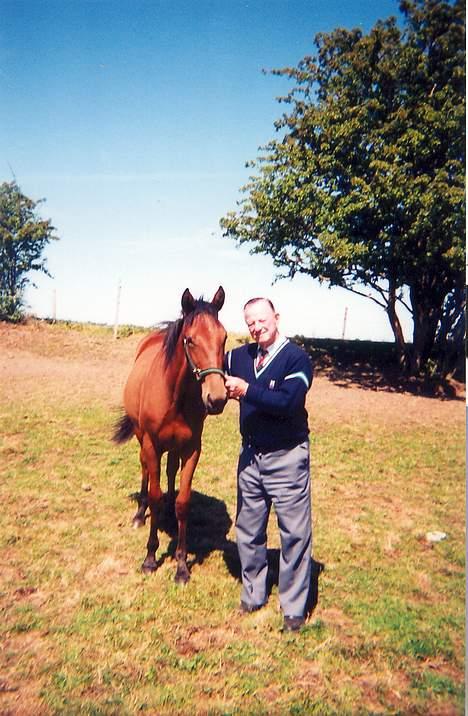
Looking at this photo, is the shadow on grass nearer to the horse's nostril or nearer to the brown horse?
the brown horse

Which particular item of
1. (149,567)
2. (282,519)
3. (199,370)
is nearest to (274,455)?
(282,519)

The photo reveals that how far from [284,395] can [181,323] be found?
4.11 ft

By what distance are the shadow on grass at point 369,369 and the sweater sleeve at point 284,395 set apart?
14190 millimetres

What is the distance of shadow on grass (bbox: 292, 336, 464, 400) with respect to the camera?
1659 centimetres

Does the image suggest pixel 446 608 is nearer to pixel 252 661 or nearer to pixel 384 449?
pixel 252 661

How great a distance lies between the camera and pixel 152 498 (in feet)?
14.1

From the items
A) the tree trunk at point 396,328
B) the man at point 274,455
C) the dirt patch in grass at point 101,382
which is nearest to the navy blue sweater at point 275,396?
the man at point 274,455

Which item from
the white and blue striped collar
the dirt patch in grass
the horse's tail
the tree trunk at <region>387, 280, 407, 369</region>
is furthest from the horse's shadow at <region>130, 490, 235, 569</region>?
the tree trunk at <region>387, 280, 407, 369</region>

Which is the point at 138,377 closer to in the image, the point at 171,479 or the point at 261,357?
the point at 171,479

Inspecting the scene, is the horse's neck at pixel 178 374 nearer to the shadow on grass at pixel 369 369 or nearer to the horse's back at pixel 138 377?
the horse's back at pixel 138 377

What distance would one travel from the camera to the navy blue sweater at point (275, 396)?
3.16 m

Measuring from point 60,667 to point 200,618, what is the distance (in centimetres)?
110

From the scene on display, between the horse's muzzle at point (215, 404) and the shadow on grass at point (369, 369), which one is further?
the shadow on grass at point (369, 369)

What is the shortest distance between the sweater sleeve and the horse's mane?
Result: 0.76 metres
